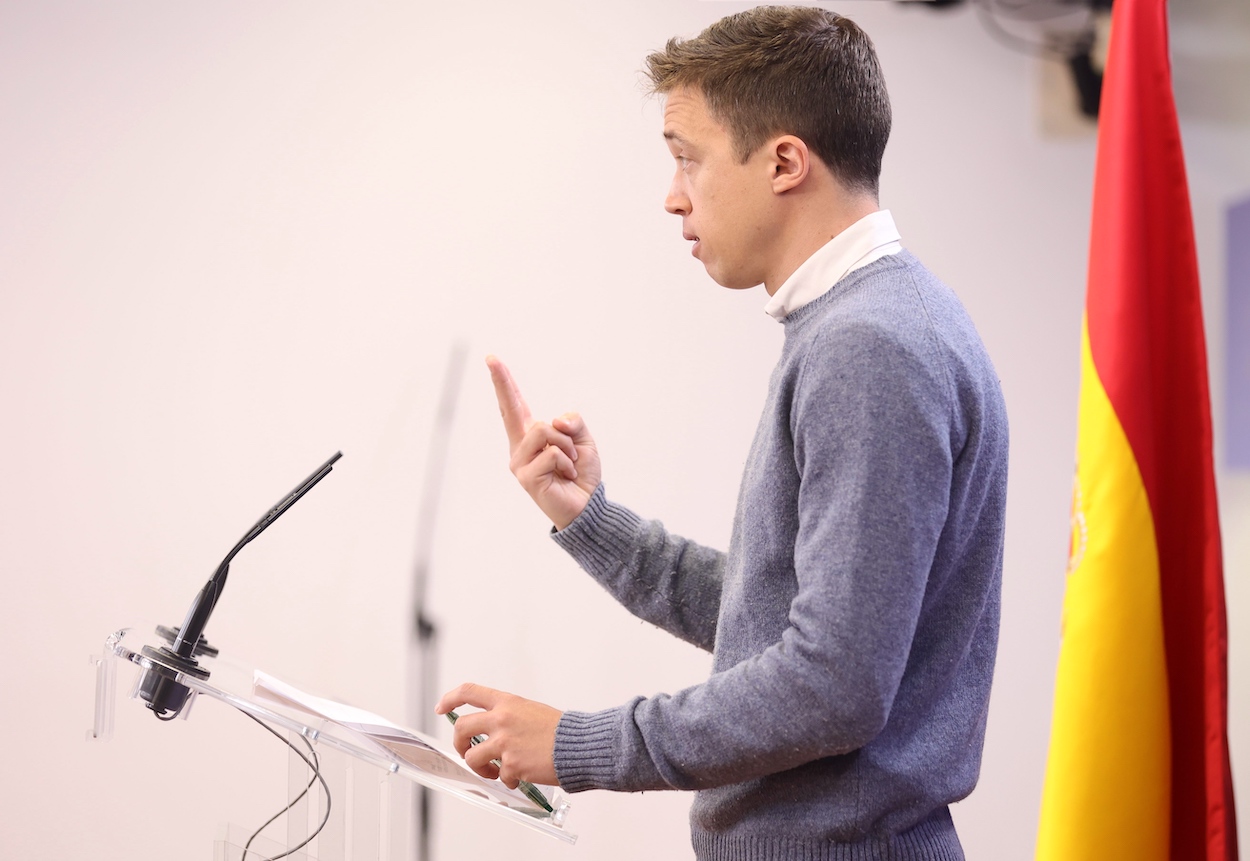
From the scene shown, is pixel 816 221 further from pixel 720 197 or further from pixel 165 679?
pixel 165 679

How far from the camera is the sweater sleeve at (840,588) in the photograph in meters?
0.81

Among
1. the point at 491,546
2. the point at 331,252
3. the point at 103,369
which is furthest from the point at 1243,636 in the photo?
the point at 103,369

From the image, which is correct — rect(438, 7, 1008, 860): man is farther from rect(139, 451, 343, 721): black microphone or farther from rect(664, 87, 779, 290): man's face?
rect(139, 451, 343, 721): black microphone

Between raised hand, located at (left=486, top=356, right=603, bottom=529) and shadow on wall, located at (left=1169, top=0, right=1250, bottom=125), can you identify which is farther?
shadow on wall, located at (left=1169, top=0, right=1250, bottom=125)

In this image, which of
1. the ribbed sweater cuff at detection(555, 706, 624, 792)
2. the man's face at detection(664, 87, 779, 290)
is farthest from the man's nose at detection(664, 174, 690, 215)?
the ribbed sweater cuff at detection(555, 706, 624, 792)

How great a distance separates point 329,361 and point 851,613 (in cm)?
159

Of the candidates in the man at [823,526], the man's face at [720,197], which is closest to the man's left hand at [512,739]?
the man at [823,526]

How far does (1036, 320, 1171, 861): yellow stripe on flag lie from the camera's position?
2.76ft

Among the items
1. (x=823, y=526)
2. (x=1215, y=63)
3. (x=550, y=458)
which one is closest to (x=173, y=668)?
(x=550, y=458)

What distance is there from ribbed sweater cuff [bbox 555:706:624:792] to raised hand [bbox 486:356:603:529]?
41cm

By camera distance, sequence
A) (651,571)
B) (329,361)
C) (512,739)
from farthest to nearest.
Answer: (329,361), (651,571), (512,739)

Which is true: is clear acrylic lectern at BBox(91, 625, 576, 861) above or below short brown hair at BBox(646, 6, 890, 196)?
below

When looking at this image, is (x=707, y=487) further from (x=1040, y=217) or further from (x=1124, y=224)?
(x=1124, y=224)

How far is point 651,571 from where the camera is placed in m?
1.29
